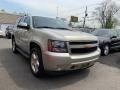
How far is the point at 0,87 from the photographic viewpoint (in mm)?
4258

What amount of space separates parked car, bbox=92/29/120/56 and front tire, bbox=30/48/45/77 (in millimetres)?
4471

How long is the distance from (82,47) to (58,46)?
2.34 feet

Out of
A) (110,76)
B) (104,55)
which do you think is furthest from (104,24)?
(110,76)

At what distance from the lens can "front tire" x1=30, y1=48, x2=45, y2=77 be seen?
464cm

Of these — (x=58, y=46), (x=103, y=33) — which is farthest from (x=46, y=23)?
(x=103, y=33)

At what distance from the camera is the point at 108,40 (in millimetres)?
9055

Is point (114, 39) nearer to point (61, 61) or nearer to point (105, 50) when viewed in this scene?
point (105, 50)

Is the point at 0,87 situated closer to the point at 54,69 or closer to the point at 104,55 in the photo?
the point at 54,69

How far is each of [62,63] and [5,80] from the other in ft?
5.59

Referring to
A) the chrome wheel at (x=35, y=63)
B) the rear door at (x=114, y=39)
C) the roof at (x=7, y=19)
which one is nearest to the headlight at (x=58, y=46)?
the chrome wheel at (x=35, y=63)

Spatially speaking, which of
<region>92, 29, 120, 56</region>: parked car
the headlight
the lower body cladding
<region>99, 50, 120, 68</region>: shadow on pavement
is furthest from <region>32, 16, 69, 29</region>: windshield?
<region>92, 29, 120, 56</region>: parked car

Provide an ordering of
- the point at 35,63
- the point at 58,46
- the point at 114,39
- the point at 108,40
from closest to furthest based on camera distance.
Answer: the point at 58,46 < the point at 35,63 < the point at 108,40 < the point at 114,39

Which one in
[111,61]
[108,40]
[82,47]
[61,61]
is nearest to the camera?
[61,61]

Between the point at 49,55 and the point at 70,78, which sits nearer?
the point at 49,55
